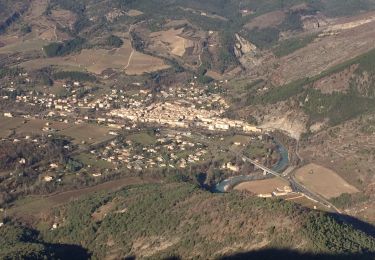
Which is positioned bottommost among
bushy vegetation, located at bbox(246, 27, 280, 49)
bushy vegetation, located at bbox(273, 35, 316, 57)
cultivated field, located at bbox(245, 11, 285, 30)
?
cultivated field, located at bbox(245, 11, 285, 30)

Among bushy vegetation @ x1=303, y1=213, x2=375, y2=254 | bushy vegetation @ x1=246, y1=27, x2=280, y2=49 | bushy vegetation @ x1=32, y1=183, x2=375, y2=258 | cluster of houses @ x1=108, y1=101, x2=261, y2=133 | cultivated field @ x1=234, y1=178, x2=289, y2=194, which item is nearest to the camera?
bushy vegetation @ x1=303, y1=213, x2=375, y2=254

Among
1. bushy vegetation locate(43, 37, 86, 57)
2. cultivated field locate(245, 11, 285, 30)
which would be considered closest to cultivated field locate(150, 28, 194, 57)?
bushy vegetation locate(43, 37, 86, 57)

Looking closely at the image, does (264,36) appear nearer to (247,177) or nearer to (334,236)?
(247,177)

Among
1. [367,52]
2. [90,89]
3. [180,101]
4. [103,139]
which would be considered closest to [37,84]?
[90,89]

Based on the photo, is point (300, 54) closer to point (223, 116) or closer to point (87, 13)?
point (223, 116)

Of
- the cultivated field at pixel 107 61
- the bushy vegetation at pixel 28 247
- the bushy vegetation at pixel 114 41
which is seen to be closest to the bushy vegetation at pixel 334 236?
the bushy vegetation at pixel 28 247

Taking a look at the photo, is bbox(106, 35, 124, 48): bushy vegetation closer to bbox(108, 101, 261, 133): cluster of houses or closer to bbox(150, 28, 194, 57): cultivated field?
bbox(150, 28, 194, 57): cultivated field
